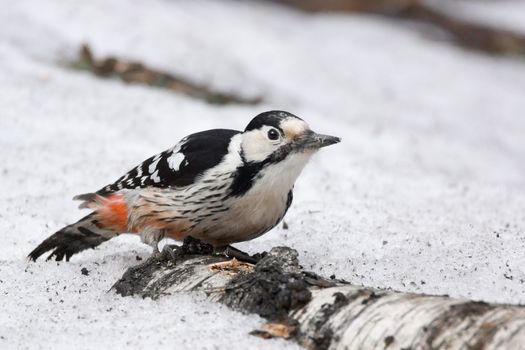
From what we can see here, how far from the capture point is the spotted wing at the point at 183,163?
15.2ft

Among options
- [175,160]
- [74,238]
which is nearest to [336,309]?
[175,160]

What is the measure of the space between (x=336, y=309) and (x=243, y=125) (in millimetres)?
4800

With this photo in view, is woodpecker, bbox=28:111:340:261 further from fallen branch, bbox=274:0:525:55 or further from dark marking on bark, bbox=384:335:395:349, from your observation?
fallen branch, bbox=274:0:525:55

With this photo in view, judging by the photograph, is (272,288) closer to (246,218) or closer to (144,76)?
(246,218)

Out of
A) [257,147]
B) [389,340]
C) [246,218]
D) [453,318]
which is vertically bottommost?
[246,218]

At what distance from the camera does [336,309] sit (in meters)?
3.42

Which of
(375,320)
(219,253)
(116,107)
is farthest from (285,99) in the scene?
(375,320)

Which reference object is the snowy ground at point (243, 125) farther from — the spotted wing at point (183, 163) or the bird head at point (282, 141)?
the bird head at point (282, 141)

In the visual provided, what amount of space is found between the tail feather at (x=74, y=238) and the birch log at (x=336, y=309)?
0.93 meters

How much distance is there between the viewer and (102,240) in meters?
5.21

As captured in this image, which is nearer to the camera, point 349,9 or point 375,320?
point 375,320

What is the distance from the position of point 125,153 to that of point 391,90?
445cm

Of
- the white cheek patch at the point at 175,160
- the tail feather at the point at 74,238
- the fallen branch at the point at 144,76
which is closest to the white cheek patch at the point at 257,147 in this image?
the white cheek patch at the point at 175,160

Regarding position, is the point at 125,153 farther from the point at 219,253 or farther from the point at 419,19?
the point at 419,19
